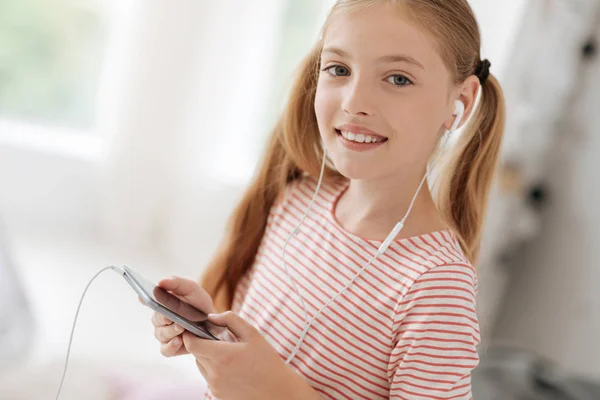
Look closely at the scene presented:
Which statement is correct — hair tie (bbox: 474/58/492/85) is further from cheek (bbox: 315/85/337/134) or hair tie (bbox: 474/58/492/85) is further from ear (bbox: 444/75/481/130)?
cheek (bbox: 315/85/337/134)

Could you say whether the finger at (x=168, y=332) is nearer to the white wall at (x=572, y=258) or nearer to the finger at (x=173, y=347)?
the finger at (x=173, y=347)

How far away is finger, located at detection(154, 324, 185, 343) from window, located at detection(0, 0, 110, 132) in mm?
1893

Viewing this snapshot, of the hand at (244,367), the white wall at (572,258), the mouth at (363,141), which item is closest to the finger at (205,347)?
the hand at (244,367)

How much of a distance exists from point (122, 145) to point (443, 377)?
178cm

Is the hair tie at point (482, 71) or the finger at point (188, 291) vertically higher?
the hair tie at point (482, 71)

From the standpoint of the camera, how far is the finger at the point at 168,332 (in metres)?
0.84

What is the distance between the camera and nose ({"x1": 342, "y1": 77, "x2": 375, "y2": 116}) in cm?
84

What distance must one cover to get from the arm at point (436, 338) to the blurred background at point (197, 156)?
86 centimetres

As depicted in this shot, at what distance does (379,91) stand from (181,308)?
31 cm

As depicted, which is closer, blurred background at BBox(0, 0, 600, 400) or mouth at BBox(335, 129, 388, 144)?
mouth at BBox(335, 129, 388, 144)

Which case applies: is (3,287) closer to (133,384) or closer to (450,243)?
(133,384)

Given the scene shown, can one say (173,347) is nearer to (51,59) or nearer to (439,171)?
(439,171)

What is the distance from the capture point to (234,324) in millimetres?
842

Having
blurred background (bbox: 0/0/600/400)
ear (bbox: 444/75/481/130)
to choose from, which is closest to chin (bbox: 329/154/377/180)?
ear (bbox: 444/75/481/130)
